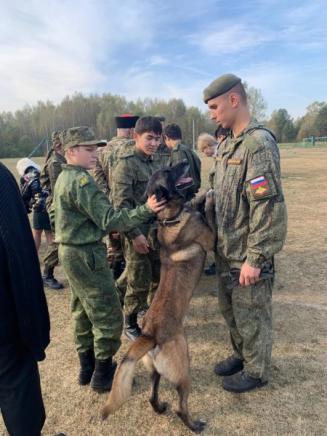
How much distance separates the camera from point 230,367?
339 centimetres

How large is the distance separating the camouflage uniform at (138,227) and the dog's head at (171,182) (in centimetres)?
65

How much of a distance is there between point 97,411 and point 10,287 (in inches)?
71.3

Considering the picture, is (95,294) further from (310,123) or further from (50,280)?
(310,123)

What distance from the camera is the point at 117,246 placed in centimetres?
530

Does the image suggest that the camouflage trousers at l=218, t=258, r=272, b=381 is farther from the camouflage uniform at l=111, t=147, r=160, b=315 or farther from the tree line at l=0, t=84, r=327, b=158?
the tree line at l=0, t=84, r=327, b=158

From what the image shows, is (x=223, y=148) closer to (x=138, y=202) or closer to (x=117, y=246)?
(x=138, y=202)

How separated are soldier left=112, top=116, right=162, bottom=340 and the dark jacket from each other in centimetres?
192

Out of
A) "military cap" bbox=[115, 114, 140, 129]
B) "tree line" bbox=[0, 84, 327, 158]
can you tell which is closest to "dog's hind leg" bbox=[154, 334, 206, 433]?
"military cap" bbox=[115, 114, 140, 129]

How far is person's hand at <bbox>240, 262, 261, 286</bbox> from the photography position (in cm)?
270

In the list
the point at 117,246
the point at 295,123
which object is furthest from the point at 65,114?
the point at 117,246

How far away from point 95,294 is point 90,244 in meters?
0.44

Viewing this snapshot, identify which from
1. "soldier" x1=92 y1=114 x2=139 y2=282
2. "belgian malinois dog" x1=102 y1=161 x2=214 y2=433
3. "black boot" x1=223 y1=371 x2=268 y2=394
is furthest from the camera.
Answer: "soldier" x1=92 y1=114 x2=139 y2=282

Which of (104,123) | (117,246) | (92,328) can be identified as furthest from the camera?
(104,123)

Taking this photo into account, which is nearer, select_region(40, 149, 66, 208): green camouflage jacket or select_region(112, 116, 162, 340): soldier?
select_region(112, 116, 162, 340): soldier
